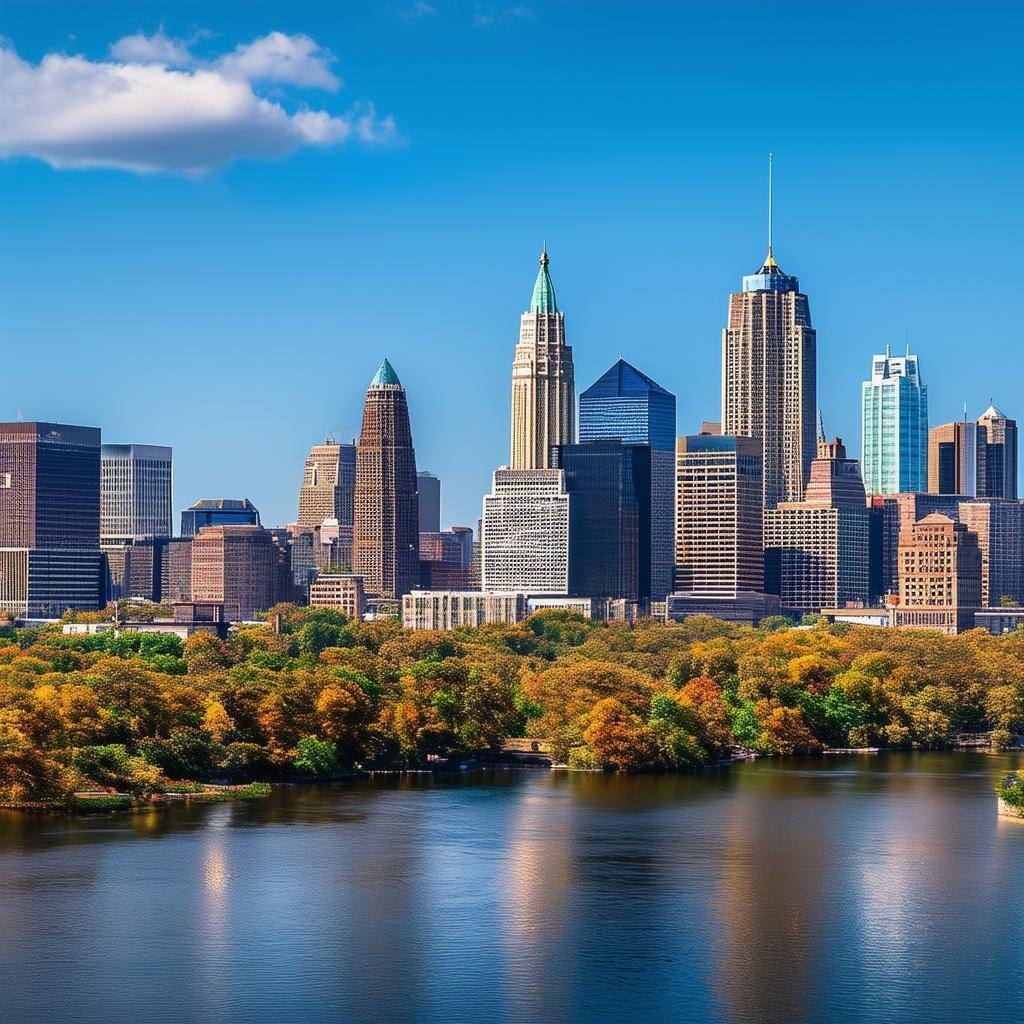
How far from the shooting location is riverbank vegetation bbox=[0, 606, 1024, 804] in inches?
3905

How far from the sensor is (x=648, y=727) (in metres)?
116

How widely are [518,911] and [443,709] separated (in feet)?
156

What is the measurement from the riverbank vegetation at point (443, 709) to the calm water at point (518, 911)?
5.28m

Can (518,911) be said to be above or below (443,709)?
below

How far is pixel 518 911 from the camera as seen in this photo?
7138 cm

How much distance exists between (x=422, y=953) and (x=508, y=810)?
3117cm

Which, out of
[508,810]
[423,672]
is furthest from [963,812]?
[423,672]

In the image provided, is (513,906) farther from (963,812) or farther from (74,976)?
(963,812)

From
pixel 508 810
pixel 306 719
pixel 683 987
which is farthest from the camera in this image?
pixel 306 719

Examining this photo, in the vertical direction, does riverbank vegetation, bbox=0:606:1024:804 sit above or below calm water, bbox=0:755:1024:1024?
above

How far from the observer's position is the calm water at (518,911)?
6006 centimetres

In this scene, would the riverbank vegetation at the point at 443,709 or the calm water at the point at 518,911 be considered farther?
the riverbank vegetation at the point at 443,709

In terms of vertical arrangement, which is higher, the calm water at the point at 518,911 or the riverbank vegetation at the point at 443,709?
the riverbank vegetation at the point at 443,709

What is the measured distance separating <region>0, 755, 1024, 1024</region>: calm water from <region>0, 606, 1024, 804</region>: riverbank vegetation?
5.28 m
